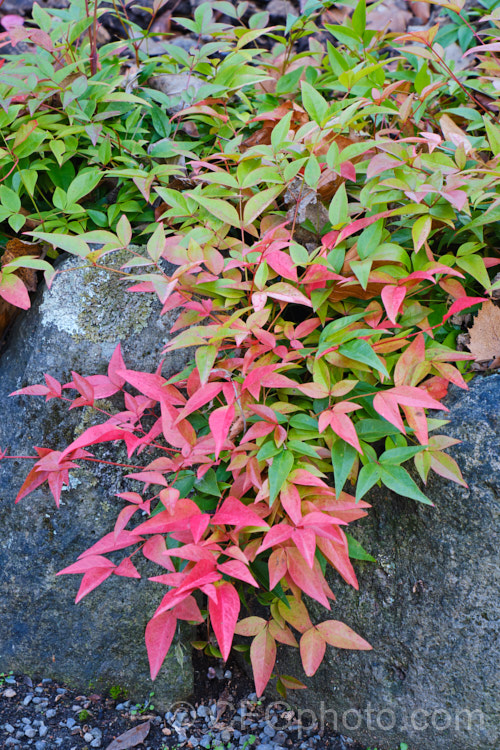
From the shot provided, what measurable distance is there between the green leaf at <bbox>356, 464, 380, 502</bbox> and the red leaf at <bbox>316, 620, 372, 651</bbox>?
0.81 feet

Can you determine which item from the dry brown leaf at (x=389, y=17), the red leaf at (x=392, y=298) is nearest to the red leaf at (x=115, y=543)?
the red leaf at (x=392, y=298)

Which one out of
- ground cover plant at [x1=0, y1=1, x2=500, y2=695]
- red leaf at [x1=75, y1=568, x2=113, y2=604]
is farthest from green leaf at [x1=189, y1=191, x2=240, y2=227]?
red leaf at [x1=75, y1=568, x2=113, y2=604]

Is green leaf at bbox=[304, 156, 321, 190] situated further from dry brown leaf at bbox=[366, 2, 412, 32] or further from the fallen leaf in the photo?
dry brown leaf at bbox=[366, 2, 412, 32]

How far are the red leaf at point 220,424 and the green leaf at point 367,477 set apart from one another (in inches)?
9.9

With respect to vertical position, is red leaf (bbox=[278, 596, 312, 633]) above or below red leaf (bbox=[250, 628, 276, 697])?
above

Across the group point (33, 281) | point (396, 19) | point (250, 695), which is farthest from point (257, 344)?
point (396, 19)

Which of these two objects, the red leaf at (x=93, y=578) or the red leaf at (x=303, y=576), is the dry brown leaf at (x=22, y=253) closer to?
the red leaf at (x=93, y=578)

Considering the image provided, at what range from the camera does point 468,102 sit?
1444 mm

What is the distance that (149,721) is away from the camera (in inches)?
45.3

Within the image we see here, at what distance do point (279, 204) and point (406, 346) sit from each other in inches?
18.3

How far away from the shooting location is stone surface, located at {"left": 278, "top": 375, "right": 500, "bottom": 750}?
3.19ft

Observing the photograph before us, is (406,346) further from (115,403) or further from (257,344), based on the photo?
(115,403)

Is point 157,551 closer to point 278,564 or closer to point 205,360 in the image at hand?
point 278,564

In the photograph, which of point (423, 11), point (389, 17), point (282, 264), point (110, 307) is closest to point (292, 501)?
point (282, 264)
